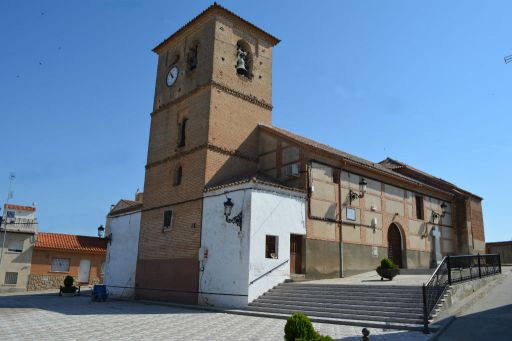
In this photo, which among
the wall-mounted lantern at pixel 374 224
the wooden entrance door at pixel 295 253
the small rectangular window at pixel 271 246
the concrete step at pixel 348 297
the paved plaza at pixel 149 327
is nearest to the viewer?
the paved plaza at pixel 149 327

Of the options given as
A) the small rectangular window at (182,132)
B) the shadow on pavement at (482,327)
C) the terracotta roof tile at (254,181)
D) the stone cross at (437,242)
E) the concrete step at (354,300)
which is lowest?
the shadow on pavement at (482,327)

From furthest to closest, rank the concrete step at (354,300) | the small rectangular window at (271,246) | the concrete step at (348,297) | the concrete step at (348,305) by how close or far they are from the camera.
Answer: the small rectangular window at (271,246) < the concrete step at (348,297) < the concrete step at (354,300) < the concrete step at (348,305)

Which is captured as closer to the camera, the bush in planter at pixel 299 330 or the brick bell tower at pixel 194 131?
the bush in planter at pixel 299 330

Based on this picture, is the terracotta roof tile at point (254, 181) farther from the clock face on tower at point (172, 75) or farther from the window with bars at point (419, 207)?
the window with bars at point (419, 207)

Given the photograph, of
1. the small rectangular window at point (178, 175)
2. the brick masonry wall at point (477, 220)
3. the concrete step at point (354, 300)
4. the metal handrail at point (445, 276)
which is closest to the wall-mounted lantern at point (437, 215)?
the brick masonry wall at point (477, 220)

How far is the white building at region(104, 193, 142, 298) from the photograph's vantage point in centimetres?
2223

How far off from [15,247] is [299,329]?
99.1ft

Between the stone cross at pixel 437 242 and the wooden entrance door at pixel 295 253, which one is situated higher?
the stone cross at pixel 437 242

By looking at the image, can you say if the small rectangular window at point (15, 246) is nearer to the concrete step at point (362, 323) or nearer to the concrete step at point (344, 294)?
the concrete step at point (344, 294)

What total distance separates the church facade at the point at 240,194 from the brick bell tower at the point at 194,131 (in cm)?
6

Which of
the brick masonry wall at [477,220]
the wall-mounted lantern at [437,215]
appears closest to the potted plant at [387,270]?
the wall-mounted lantern at [437,215]

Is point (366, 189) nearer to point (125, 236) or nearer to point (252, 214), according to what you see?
point (252, 214)

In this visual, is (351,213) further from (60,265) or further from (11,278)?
(11,278)

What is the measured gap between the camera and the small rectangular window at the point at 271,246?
16797 mm
